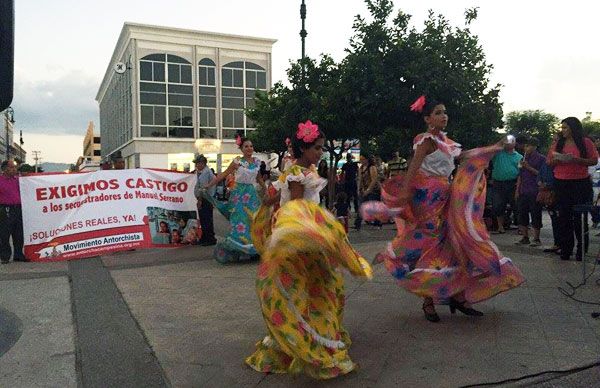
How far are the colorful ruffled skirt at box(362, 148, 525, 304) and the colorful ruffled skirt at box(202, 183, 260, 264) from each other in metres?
3.51

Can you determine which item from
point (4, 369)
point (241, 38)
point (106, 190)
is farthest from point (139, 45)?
point (4, 369)

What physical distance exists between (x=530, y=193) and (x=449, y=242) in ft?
16.8

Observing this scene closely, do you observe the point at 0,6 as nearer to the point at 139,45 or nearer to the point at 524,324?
the point at 524,324

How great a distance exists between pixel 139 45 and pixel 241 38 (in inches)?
343

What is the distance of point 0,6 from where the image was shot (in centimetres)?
244

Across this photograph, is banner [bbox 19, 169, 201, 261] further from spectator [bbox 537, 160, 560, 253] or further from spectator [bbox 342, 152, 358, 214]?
spectator [bbox 537, 160, 560, 253]

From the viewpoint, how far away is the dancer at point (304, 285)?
311cm

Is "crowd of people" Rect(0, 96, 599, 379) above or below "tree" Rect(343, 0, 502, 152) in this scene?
below

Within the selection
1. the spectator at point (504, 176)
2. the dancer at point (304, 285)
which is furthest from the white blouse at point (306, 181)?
the spectator at point (504, 176)

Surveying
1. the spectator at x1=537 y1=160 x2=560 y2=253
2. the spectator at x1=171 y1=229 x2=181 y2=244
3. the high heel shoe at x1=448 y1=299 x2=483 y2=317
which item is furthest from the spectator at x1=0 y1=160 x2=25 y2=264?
the spectator at x1=537 y1=160 x2=560 y2=253

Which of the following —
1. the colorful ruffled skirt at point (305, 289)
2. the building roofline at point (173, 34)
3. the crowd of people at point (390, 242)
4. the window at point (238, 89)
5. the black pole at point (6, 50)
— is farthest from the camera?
the window at point (238, 89)

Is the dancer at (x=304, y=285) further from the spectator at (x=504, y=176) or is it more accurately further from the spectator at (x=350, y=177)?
the spectator at (x=350, y=177)

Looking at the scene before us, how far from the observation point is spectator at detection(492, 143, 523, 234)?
986 centimetres

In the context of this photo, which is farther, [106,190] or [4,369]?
[106,190]
